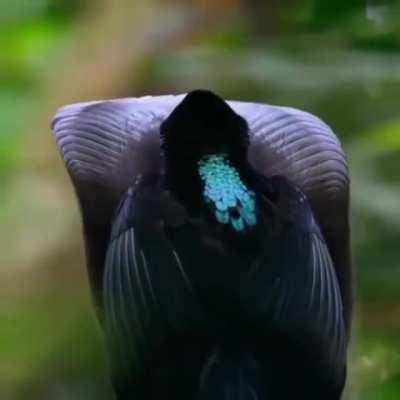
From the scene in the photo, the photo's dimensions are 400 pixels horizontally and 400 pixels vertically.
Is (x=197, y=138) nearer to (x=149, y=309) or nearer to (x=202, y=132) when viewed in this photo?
(x=202, y=132)

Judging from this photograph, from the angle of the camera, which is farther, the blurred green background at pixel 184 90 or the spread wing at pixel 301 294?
the blurred green background at pixel 184 90

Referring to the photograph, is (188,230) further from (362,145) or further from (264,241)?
(362,145)

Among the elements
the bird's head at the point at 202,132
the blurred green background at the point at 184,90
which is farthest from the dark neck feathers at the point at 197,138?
A: the blurred green background at the point at 184,90

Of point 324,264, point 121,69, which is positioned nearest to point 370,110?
point 121,69

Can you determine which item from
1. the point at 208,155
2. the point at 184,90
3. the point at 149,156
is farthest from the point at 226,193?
the point at 184,90

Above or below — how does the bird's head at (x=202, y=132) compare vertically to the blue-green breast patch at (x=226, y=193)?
above

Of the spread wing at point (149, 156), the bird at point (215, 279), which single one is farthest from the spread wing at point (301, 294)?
the spread wing at point (149, 156)

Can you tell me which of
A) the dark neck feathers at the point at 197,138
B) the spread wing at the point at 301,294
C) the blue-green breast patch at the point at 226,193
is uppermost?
the dark neck feathers at the point at 197,138

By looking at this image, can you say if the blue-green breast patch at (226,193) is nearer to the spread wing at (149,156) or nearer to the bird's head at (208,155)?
the bird's head at (208,155)
